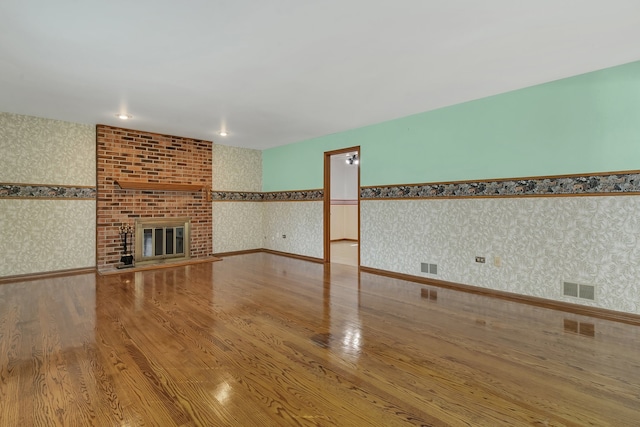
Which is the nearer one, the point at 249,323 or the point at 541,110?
the point at 249,323

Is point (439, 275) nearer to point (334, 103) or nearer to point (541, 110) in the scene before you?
point (541, 110)

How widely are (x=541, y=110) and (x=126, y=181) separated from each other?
6008 mm

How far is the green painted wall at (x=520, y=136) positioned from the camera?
3.04 m

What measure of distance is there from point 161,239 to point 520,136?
18.7ft

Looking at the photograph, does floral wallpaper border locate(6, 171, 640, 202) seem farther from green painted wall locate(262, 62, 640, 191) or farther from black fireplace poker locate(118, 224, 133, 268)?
black fireplace poker locate(118, 224, 133, 268)

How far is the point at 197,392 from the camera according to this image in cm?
180

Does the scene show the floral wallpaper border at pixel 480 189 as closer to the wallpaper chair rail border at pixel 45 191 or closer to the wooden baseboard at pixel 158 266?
the wallpaper chair rail border at pixel 45 191

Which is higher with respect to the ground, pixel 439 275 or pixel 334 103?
pixel 334 103

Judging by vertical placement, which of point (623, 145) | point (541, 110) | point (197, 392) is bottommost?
point (197, 392)

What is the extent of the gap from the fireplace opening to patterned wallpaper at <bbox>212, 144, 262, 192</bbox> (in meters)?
1.15

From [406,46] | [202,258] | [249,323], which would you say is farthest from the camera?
[202,258]

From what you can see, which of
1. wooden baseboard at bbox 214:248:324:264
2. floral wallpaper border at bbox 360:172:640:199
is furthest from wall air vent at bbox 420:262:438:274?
wooden baseboard at bbox 214:248:324:264

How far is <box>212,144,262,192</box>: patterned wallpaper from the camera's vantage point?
21.9 ft

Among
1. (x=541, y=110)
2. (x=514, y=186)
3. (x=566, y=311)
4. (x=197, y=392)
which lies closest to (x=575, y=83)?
(x=541, y=110)
